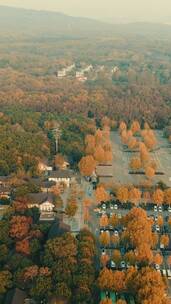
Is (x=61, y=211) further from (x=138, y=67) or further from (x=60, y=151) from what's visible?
(x=138, y=67)

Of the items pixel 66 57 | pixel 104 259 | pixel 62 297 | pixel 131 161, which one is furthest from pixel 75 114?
pixel 66 57

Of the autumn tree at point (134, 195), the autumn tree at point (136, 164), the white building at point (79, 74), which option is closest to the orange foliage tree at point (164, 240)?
the autumn tree at point (134, 195)

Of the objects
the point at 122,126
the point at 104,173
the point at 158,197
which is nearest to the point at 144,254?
the point at 158,197

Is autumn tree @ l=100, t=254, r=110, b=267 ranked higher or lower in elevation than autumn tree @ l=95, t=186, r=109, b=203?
higher

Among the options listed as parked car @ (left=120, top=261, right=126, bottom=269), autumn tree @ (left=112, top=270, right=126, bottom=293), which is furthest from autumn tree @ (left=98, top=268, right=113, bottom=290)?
parked car @ (left=120, top=261, right=126, bottom=269)

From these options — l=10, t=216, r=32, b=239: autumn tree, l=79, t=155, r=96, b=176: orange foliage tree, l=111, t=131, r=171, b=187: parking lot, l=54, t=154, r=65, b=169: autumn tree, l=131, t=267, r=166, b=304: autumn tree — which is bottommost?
l=111, t=131, r=171, b=187: parking lot

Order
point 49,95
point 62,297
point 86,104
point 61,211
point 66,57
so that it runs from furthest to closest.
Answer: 1. point 66,57
2. point 49,95
3. point 86,104
4. point 61,211
5. point 62,297

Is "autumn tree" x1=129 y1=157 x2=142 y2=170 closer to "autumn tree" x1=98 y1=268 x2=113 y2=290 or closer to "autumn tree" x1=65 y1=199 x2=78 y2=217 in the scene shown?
"autumn tree" x1=65 y1=199 x2=78 y2=217

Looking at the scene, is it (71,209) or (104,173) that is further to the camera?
(104,173)

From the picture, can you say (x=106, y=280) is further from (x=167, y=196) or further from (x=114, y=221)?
(x=167, y=196)

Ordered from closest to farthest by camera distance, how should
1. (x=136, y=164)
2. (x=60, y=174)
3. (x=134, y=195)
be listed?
(x=134, y=195)
(x=60, y=174)
(x=136, y=164)

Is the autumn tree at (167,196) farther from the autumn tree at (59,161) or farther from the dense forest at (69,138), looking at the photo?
the autumn tree at (59,161)
